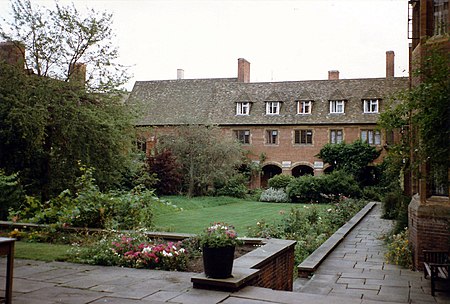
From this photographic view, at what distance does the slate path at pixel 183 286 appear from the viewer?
5.12 m

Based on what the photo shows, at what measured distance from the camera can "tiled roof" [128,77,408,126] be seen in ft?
116

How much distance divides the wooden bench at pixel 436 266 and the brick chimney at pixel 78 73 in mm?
12642

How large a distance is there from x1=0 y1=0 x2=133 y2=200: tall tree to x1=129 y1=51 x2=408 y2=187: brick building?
16309mm

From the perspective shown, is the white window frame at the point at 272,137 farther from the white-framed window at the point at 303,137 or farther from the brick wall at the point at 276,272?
the brick wall at the point at 276,272

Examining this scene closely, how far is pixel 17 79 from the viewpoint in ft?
49.2

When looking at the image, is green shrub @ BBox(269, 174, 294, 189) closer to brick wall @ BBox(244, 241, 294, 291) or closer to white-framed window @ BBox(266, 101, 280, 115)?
white-framed window @ BBox(266, 101, 280, 115)

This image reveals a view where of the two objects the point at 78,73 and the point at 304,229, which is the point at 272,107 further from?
the point at 304,229

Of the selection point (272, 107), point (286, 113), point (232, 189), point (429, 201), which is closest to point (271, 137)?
point (286, 113)

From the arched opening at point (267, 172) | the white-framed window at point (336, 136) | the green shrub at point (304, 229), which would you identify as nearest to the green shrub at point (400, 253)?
the green shrub at point (304, 229)

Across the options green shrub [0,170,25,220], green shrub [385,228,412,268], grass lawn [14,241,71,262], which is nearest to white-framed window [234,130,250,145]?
green shrub [0,170,25,220]

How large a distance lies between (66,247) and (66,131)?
7.50m

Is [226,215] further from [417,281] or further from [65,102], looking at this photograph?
[417,281]

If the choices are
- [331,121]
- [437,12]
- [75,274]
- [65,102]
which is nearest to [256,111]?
[331,121]

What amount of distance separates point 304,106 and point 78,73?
22.7m
